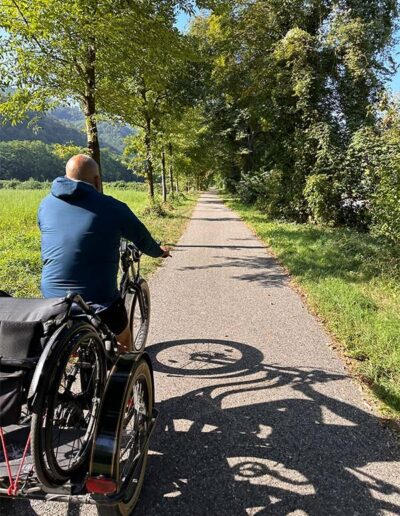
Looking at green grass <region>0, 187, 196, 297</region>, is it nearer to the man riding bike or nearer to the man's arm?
the man's arm

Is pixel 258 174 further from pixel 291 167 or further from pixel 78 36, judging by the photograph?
pixel 78 36

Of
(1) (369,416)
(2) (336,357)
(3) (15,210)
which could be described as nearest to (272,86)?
(3) (15,210)

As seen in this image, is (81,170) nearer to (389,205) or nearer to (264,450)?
(264,450)

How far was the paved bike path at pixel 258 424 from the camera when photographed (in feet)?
7.79

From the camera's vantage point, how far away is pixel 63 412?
1.93 m

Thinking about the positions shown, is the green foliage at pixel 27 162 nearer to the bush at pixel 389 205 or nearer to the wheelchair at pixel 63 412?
the bush at pixel 389 205

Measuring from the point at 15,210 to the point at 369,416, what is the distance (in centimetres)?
1706

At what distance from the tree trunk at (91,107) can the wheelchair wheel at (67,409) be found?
6679mm

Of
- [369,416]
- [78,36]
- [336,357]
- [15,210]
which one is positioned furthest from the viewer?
[15,210]

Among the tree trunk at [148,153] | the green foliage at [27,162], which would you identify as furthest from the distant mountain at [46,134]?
the tree trunk at [148,153]

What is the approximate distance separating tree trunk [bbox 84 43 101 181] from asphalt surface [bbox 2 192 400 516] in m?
4.62

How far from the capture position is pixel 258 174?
18.8 metres

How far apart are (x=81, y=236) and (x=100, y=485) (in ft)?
4.59

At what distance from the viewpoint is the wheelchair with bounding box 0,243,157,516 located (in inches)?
63.0
